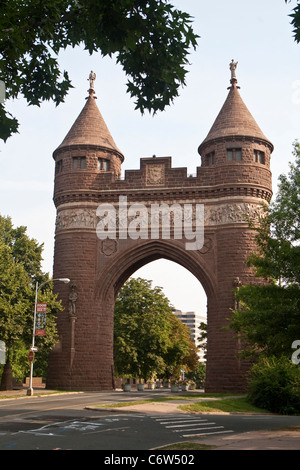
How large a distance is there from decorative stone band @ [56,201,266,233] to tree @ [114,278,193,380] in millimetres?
16120

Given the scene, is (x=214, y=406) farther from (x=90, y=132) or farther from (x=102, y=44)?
(x=90, y=132)

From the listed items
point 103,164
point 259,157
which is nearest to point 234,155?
point 259,157

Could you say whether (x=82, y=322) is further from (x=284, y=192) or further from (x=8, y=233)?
(x=284, y=192)

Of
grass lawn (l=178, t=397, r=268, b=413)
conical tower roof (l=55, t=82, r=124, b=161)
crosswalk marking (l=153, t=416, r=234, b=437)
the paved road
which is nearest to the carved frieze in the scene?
conical tower roof (l=55, t=82, r=124, b=161)

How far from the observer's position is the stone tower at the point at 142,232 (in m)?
39.3

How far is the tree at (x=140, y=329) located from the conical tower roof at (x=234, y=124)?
19821 millimetres

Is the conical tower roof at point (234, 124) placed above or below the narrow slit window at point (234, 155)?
above

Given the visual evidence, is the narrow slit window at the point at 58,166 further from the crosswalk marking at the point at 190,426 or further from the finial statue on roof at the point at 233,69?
the crosswalk marking at the point at 190,426

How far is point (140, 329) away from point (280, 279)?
119 feet

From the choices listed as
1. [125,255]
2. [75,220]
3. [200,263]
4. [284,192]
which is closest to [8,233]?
[75,220]

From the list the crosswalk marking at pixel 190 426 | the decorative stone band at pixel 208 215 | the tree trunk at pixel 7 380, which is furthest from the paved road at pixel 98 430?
the decorative stone band at pixel 208 215

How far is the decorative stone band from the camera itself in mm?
39938

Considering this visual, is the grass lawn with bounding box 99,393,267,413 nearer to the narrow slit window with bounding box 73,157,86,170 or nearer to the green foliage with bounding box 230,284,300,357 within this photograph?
the green foliage with bounding box 230,284,300,357

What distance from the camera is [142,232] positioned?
41.4 metres
